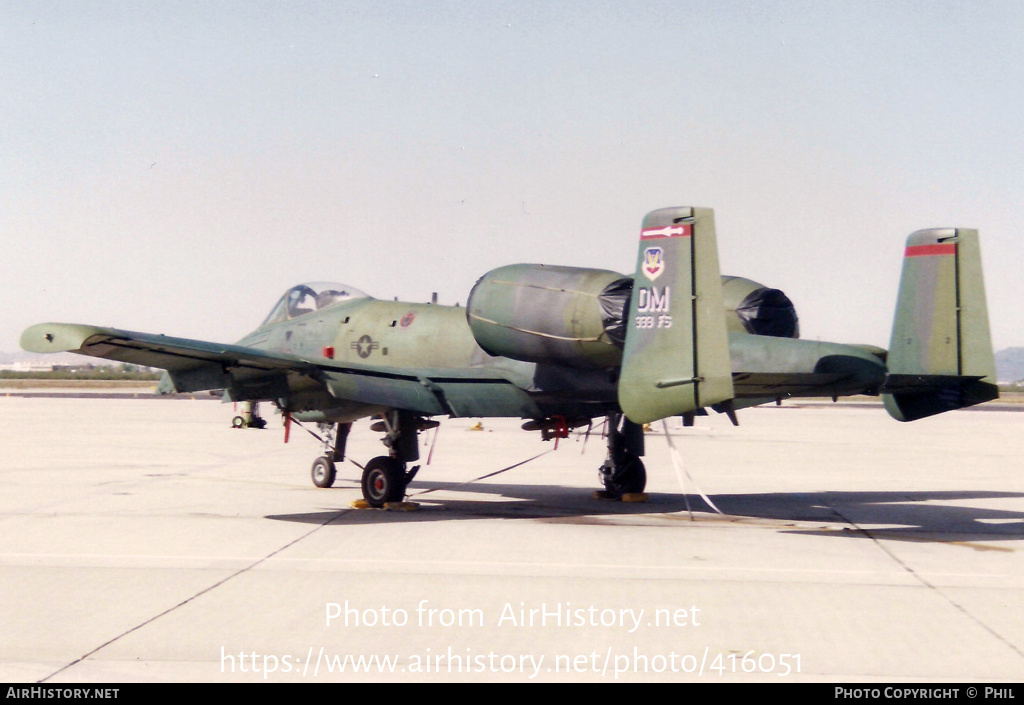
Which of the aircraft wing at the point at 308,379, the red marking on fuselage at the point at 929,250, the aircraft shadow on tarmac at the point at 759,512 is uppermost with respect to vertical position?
the red marking on fuselage at the point at 929,250

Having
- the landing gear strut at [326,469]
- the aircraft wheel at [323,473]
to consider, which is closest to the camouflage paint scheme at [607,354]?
the landing gear strut at [326,469]

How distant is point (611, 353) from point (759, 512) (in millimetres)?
4110

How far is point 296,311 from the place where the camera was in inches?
683

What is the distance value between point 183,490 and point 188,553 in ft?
20.7

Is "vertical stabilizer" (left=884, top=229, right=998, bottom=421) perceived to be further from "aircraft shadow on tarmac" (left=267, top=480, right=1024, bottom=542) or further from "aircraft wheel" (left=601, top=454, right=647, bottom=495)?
"aircraft wheel" (left=601, top=454, right=647, bottom=495)

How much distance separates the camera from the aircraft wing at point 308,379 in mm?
12211

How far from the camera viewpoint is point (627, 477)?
52.4ft

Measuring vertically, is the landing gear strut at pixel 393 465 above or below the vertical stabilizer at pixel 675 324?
below

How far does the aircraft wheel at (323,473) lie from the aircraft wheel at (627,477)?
483 centimetres

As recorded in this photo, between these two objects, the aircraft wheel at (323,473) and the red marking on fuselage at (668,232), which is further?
the aircraft wheel at (323,473)

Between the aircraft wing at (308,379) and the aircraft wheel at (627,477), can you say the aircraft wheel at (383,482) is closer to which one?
the aircraft wing at (308,379)

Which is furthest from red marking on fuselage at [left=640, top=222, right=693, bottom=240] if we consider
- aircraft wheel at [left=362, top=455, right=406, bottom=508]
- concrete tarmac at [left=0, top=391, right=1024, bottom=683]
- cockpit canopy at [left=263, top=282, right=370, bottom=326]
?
cockpit canopy at [left=263, top=282, right=370, bottom=326]
